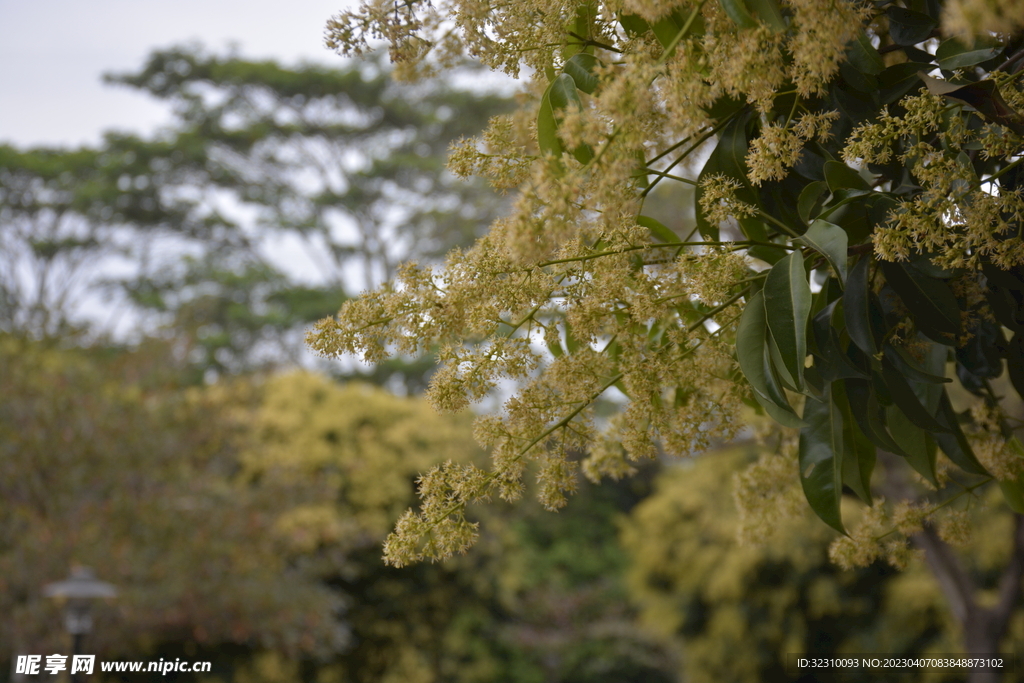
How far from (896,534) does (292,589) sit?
4518mm

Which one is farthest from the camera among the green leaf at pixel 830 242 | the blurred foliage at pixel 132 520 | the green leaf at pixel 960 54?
the blurred foliage at pixel 132 520

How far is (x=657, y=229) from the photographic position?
2.49 ft

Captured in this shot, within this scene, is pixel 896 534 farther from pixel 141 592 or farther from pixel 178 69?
pixel 178 69

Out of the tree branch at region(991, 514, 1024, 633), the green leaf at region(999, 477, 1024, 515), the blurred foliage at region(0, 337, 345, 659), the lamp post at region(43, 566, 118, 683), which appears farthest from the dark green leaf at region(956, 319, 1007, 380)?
the blurred foliage at region(0, 337, 345, 659)

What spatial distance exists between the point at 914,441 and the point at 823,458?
0.39 ft

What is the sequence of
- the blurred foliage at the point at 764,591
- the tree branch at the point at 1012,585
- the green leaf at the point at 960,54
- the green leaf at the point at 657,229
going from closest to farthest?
the green leaf at the point at 960,54 < the green leaf at the point at 657,229 < the tree branch at the point at 1012,585 < the blurred foliage at the point at 764,591

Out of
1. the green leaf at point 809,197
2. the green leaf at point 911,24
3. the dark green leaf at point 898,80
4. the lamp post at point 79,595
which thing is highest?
the lamp post at point 79,595

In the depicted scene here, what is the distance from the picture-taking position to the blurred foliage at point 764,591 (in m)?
4.92

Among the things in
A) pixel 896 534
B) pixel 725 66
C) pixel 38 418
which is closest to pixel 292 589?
pixel 38 418

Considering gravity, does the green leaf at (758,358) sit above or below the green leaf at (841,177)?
below

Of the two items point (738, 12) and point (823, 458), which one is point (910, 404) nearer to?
point (823, 458)

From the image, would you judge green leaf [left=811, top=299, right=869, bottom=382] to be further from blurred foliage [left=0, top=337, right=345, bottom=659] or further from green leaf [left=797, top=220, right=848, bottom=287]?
blurred foliage [left=0, top=337, right=345, bottom=659]

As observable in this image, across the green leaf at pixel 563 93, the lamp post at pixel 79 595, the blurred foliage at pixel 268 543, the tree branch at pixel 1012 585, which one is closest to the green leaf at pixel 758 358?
the green leaf at pixel 563 93

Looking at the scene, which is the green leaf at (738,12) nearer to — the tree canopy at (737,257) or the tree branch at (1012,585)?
the tree canopy at (737,257)
